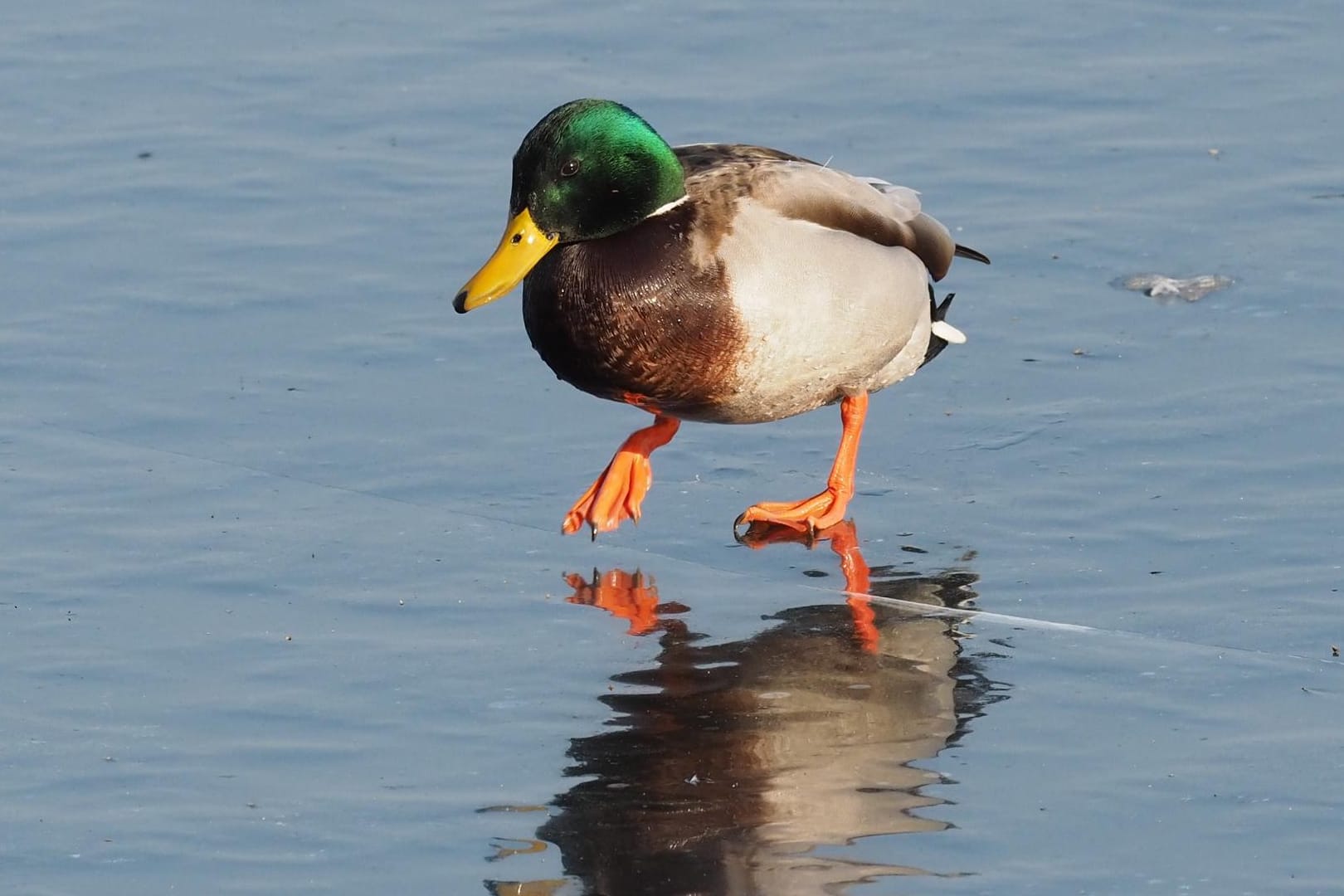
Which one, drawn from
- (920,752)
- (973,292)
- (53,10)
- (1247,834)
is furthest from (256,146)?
(1247,834)

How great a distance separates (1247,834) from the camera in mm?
3812

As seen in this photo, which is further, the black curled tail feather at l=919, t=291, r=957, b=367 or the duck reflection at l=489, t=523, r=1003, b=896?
the black curled tail feather at l=919, t=291, r=957, b=367

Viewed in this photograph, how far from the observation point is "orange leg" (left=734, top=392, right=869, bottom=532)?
531cm

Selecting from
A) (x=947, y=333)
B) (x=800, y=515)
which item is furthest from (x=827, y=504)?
(x=947, y=333)

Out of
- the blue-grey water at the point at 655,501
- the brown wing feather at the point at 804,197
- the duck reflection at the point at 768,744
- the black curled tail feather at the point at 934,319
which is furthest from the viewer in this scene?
the black curled tail feather at the point at 934,319

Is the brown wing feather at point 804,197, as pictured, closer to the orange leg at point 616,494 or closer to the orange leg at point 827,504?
the orange leg at point 827,504

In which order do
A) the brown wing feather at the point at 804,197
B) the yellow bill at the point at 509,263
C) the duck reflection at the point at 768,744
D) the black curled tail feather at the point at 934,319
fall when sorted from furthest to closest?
the black curled tail feather at the point at 934,319
the brown wing feather at the point at 804,197
the yellow bill at the point at 509,263
the duck reflection at the point at 768,744

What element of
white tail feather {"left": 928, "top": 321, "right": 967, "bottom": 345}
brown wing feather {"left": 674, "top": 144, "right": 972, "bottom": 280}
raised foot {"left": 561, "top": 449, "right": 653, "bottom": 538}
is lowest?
raised foot {"left": 561, "top": 449, "right": 653, "bottom": 538}

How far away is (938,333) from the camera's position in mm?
5836

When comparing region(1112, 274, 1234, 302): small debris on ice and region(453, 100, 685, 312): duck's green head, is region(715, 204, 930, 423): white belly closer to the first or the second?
region(453, 100, 685, 312): duck's green head

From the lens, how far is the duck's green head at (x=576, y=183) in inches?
194

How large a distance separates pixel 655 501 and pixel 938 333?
880 mm

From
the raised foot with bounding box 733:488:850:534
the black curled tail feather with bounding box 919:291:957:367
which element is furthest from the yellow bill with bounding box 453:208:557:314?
the black curled tail feather with bounding box 919:291:957:367

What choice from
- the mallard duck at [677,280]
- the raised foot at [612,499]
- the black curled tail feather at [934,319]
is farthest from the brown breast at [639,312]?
the black curled tail feather at [934,319]
